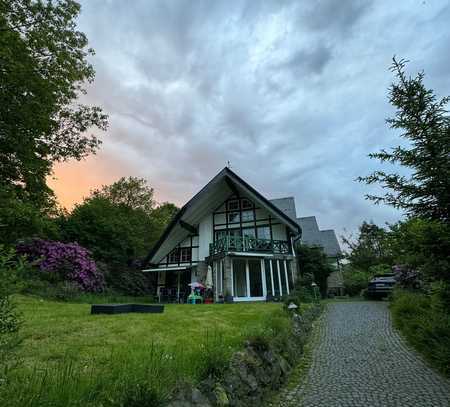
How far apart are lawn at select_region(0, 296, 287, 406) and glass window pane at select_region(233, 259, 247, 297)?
908 centimetres

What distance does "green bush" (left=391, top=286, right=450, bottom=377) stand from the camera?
4.75 metres

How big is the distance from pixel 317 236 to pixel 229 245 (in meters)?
13.0

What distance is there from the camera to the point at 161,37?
9117mm

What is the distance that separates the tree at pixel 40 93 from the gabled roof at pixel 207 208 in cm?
709

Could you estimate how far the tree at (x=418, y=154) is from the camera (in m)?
4.52

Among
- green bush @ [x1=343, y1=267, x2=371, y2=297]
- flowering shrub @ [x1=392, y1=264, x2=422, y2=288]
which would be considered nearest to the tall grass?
flowering shrub @ [x1=392, y1=264, x2=422, y2=288]

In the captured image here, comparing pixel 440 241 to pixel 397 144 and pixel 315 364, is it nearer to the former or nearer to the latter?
pixel 397 144

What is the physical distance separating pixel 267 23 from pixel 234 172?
317 inches

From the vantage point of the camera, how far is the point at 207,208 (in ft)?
60.8

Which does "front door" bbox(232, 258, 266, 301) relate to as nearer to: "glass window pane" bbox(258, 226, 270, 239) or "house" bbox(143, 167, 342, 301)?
"house" bbox(143, 167, 342, 301)

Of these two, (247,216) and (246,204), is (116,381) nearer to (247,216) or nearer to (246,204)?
(247,216)

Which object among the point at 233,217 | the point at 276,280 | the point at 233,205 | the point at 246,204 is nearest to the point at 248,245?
the point at 276,280

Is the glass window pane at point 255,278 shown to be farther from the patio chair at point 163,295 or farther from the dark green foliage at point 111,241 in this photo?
the dark green foliage at point 111,241

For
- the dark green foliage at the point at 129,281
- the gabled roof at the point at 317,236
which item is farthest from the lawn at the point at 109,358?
the gabled roof at the point at 317,236
